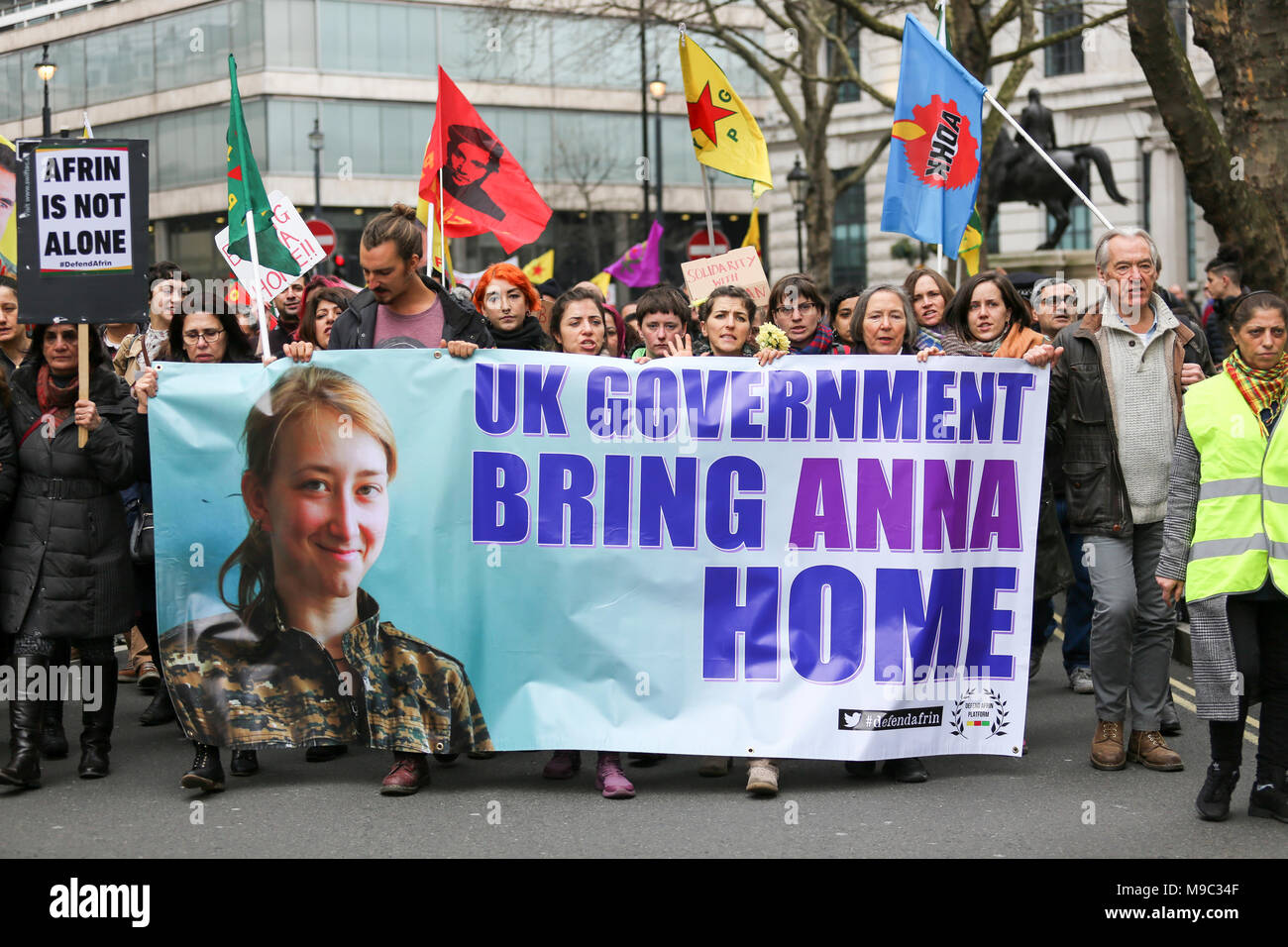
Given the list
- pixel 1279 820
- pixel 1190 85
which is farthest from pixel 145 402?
pixel 1190 85

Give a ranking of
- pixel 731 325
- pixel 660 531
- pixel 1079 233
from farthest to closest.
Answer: pixel 1079 233
pixel 731 325
pixel 660 531

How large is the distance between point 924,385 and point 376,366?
86.0 inches

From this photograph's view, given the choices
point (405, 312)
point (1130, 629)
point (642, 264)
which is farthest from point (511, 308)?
point (642, 264)

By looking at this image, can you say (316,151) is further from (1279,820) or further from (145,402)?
(1279,820)

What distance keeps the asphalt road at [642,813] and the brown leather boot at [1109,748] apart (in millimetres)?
55

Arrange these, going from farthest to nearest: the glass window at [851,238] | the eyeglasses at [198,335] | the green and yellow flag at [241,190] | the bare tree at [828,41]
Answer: the glass window at [851,238], the bare tree at [828,41], the green and yellow flag at [241,190], the eyeglasses at [198,335]

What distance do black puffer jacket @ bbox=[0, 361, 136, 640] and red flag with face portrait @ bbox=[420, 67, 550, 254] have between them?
2641mm

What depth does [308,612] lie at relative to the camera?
638 cm

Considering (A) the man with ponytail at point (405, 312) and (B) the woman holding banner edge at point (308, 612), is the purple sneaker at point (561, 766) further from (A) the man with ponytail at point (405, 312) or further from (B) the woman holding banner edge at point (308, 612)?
(A) the man with ponytail at point (405, 312)

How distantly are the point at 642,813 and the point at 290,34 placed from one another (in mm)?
38640

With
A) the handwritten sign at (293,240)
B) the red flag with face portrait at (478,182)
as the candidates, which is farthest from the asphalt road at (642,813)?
the red flag with face portrait at (478,182)

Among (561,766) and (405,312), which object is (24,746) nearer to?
(561,766)

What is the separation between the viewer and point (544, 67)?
4512cm

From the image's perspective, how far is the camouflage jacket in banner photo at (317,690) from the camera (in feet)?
20.7
